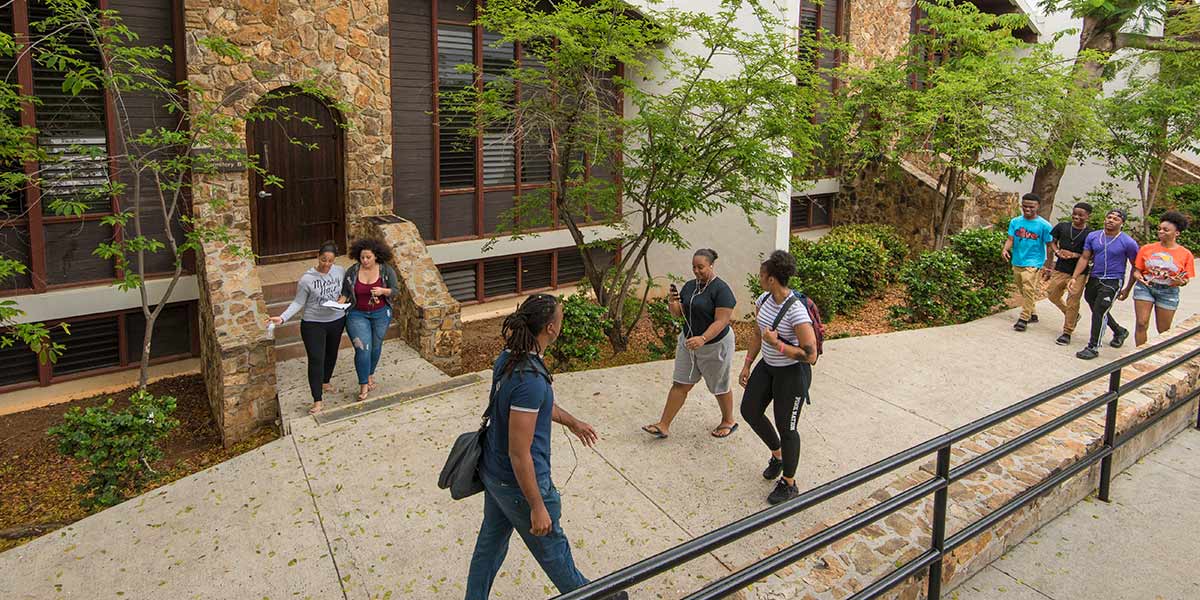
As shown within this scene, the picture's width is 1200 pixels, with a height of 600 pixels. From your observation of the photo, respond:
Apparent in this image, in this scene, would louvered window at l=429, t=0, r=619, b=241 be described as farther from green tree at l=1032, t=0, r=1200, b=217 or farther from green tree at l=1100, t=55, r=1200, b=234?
green tree at l=1100, t=55, r=1200, b=234

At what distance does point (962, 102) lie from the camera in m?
13.4

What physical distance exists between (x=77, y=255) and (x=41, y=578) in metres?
5.46

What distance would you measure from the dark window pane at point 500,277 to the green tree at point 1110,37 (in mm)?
9476

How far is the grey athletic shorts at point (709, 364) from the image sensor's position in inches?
261

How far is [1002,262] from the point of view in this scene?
11883mm

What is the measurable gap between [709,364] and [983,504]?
2462mm

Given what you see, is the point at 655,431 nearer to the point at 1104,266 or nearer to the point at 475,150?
the point at 1104,266

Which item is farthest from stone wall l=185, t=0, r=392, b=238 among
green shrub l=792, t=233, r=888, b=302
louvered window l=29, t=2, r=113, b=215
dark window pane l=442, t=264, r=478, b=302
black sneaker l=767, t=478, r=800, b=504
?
black sneaker l=767, t=478, r=800, b=504

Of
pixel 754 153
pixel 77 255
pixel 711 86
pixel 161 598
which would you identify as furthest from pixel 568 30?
pixel 161 598

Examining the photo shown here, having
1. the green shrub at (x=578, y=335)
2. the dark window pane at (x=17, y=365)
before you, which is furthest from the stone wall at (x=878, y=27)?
the dark window pane at (x=17, y=365)

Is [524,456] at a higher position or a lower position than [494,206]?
lower

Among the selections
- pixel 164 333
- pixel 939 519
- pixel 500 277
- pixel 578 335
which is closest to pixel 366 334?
pixel 578 335

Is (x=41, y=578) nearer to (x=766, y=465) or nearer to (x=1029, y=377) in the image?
(x=766, y=465)

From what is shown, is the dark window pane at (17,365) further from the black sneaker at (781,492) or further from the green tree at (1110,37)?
the green tree at (1110,37)
